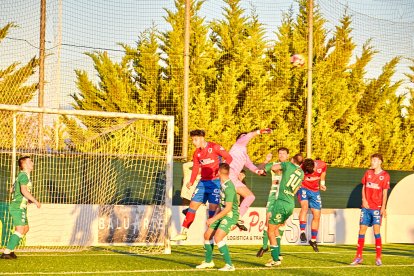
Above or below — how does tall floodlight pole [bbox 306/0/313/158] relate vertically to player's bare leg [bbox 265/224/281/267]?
above

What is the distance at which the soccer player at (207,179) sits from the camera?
15.5 metres

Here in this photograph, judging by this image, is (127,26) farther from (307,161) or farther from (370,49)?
(370,49)

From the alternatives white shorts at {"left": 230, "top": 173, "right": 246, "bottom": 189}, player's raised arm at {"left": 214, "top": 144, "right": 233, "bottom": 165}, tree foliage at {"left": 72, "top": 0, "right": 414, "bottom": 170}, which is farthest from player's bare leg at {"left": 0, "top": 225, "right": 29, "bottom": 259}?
tree foliage at {"left": 72, "top": 0, "right": 414, "bottom": 170}

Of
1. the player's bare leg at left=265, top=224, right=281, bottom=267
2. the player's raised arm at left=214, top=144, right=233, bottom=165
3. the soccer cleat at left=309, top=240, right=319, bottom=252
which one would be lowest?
the soccer cleat at left=309, top=240, right=319, bottom=252

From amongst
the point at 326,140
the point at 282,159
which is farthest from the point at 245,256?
the point at 326,140

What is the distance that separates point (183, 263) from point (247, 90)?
15.2 meters

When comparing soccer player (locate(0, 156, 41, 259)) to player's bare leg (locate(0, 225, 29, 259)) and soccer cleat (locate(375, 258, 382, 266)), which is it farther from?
soccer cleat (locate(375, 258, 382, 266))

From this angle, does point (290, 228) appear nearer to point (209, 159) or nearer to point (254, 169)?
point (254, 169)

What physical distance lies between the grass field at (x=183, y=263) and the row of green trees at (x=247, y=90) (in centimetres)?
929

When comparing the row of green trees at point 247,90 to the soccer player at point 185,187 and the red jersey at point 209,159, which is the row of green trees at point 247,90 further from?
the red jersey at point 209,159

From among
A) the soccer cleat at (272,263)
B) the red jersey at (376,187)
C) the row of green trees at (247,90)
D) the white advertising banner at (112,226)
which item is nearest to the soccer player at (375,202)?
the red jersey at (376,187)

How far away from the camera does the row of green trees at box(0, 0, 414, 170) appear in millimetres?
28484

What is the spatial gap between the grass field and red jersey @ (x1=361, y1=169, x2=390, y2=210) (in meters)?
1.07

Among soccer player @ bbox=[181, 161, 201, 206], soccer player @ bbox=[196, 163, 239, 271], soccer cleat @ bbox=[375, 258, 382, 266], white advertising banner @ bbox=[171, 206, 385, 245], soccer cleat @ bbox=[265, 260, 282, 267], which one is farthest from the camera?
soccer player @ bbox=[181, 161, 201, 206]
